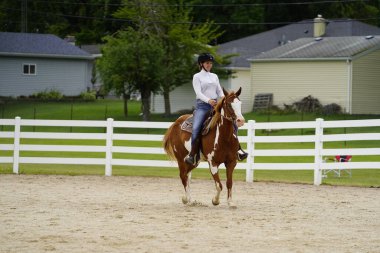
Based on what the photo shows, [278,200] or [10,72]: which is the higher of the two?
[10,72]

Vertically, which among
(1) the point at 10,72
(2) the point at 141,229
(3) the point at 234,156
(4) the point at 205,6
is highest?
(4) the point at 205,6

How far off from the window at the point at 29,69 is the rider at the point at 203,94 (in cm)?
5295

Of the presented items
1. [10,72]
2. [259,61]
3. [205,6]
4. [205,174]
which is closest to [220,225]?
[205,174]

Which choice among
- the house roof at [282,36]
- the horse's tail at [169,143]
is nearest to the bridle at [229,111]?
the horse's tail at [169,143]

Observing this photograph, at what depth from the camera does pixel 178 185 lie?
1948 centimetres

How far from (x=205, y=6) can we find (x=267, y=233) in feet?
221

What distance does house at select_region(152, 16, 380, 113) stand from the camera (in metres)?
60.8

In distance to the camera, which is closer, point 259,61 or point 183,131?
point 183,131

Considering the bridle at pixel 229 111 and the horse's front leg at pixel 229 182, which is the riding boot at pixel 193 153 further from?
the bridle at pixel 229 111

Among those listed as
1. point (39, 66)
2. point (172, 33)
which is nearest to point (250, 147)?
point (172, 33)

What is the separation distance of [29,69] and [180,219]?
55.4 metres

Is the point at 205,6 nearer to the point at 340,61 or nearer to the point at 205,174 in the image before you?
the point at 340,61

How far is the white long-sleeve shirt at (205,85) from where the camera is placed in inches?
576

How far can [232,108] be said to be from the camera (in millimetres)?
13922
